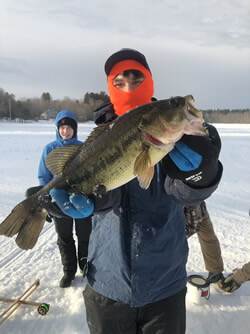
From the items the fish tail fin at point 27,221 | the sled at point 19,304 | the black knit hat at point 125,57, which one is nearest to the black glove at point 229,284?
the sled at point 19,304

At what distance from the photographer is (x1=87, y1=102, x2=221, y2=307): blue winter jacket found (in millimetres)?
1768

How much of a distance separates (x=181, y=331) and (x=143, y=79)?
2026mm

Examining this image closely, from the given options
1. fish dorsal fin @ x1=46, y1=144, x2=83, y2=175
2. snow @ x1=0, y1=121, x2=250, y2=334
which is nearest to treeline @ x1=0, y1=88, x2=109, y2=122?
snow @ x1=0, y1=121, x2=250, y2=334

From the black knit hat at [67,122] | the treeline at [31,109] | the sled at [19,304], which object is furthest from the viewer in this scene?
the treeline at [31,109]

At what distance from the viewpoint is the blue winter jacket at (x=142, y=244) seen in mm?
1768

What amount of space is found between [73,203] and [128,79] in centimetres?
115

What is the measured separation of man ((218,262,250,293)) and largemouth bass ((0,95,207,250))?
2441 millimetres

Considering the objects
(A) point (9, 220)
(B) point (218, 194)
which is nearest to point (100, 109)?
(A) point (9, 220)

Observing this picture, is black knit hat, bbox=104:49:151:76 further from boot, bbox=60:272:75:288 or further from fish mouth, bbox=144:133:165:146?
boot, bbox=60:272:75:288

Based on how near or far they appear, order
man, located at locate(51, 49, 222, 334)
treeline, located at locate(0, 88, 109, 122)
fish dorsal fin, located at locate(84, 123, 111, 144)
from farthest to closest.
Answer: treeline, located at locate(0, 88, 109, 122), fish dorsal fin, located at locate(84, 123, 111, 144), man, located at locate(51, 49, 222, 334)

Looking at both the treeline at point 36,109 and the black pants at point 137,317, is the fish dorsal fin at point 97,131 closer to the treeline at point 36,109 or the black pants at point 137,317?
the black pants at point 137,317

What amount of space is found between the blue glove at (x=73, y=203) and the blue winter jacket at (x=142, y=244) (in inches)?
4.7

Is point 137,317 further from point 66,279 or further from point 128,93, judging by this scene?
point 66,279

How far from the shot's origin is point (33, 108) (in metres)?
71.8
